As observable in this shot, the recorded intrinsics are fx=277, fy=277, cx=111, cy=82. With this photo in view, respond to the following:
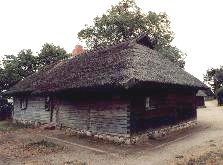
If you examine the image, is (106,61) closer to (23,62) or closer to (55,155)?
(55,155)

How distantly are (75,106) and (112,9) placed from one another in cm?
2800

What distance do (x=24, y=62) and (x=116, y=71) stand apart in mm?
22108

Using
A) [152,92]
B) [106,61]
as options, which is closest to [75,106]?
[106,61]

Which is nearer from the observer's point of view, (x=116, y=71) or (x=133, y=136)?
(x=133, y=136)

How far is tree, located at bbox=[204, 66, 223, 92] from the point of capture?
243ft

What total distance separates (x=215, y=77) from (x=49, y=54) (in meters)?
53.3

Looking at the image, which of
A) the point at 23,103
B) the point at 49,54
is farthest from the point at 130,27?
the point at 23,103

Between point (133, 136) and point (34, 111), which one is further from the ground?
point (34, 111)

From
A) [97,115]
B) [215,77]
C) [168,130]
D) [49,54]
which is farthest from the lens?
[215,77]

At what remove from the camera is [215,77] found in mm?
75312

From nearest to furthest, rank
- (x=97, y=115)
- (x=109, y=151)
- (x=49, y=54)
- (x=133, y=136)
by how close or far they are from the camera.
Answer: (x=109, y=151), (x=133, y=136), (x=97, y=115), (x=49, y=54)

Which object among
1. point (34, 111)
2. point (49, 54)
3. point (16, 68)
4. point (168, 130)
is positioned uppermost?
point (49, 54)

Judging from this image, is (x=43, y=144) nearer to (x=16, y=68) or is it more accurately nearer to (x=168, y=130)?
(x=168, y=130)

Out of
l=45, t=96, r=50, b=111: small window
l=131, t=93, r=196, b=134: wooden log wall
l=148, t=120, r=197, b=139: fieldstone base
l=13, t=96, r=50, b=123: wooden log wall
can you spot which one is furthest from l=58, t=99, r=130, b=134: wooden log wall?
l=13, t=96, r=50, b=123: wooden log wall
